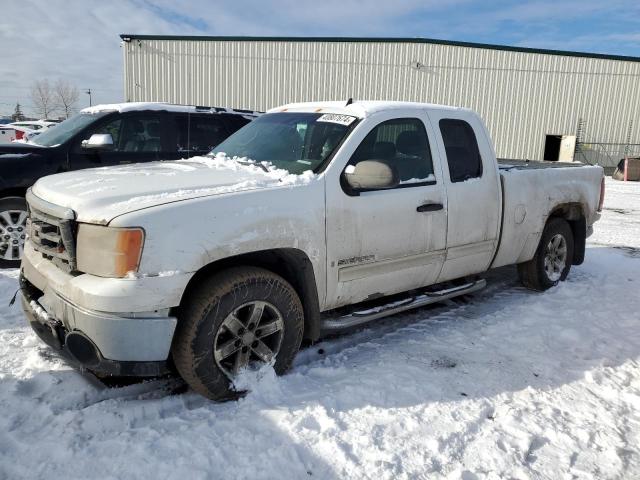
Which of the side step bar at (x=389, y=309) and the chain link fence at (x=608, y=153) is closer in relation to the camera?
the side step bar at (x=389, y=309)

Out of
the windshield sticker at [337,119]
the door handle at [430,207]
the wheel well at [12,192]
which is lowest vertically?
the wheel well at [12,192]

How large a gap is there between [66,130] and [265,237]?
4.64m

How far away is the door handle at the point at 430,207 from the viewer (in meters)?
4.00

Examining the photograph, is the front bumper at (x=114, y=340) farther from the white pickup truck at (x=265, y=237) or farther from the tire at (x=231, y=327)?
the tire at (x=231, y=327)

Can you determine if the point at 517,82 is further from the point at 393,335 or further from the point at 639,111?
the point at 393,335

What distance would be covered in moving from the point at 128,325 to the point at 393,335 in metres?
2.33

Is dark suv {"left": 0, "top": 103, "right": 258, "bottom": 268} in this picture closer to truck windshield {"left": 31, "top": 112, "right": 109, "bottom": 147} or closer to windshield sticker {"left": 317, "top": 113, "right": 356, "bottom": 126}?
truck windshield {"left": 31, "top": 112, "right": 109, "bottom": 147}

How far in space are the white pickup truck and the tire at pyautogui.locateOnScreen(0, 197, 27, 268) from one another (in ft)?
8.33

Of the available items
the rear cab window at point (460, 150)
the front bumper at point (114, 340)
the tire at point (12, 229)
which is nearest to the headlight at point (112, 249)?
the front bumper at point (114, 340)

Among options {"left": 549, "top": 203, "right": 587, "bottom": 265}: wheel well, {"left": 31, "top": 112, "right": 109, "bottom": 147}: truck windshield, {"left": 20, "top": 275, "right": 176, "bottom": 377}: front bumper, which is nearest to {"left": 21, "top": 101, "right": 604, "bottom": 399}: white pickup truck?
{"left": 20, "top": 275, "right": 176, "bottom": 377}: front bumper

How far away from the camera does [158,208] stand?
2824 mm

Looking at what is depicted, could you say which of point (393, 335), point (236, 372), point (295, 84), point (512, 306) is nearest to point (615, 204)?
point (512, 306)

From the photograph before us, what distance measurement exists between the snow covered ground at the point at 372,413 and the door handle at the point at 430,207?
1.09m

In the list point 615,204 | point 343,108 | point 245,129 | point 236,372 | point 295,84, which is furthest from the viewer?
point 295,84
